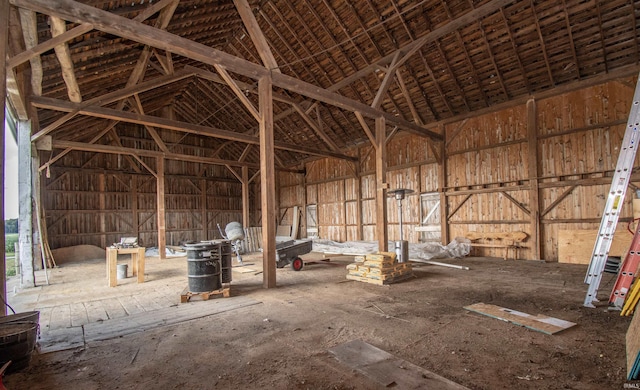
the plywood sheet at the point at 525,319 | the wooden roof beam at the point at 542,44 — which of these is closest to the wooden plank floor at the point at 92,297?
the plywood sheet at the point at 525,319

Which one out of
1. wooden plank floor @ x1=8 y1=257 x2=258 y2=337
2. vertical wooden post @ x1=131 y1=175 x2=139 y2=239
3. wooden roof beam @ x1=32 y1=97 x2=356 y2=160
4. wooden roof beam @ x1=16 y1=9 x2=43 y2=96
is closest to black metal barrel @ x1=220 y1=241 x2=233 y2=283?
wooden plank floor @ x1=8 y1=257 x2=258 y2=337

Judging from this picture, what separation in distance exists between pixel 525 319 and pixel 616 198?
85.9 inches

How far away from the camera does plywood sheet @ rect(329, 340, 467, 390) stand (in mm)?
2508

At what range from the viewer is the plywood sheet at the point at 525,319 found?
3609 mm

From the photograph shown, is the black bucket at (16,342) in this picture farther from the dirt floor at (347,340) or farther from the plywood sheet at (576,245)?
the plywood sheet at (576,245)

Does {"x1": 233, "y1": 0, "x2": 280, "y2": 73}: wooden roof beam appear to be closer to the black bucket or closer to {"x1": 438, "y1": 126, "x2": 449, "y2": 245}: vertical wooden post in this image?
the black bucket

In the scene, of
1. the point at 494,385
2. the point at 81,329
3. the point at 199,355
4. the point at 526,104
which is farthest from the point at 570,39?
the point at 81,329

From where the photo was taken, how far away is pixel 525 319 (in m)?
3.90

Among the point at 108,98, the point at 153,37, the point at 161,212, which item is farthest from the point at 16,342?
the point at 161,212

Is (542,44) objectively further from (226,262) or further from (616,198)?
(226,262)

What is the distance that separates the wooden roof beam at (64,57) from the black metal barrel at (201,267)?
4111 millimetres

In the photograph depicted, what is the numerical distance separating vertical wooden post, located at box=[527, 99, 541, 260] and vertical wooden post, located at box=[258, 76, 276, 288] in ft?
25.4

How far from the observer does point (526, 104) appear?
9406mm

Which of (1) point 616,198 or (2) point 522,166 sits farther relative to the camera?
(2) point 522,166
